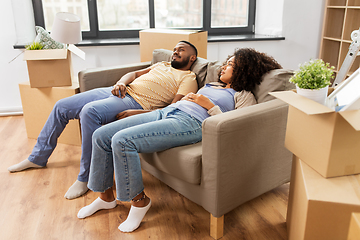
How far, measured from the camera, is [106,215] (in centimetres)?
170

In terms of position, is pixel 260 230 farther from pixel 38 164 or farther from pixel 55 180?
pixel 38 164

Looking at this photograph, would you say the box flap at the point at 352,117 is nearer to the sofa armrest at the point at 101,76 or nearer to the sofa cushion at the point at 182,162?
the sofa cushion at the point at 182,162

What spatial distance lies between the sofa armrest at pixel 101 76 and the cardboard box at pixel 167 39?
272mm

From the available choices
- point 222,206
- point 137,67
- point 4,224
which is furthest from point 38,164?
point 222,206

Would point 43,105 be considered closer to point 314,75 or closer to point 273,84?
point 273,84

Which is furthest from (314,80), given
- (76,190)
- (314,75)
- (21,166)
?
(21,166)

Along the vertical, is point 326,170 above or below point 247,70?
below

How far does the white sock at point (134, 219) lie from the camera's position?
1569mm

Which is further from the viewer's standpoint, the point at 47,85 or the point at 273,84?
the point at 47,85

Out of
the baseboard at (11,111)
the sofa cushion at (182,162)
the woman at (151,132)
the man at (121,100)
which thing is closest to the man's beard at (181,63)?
the man at (121,100)

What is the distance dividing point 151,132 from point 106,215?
1.79 ft

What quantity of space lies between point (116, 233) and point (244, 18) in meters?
2.90

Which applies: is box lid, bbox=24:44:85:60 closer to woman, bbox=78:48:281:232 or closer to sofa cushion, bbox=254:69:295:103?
woman, bbox=78:48:281:232

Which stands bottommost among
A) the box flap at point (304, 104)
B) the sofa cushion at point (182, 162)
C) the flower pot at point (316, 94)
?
the sofa cushion at point (182, 162)
